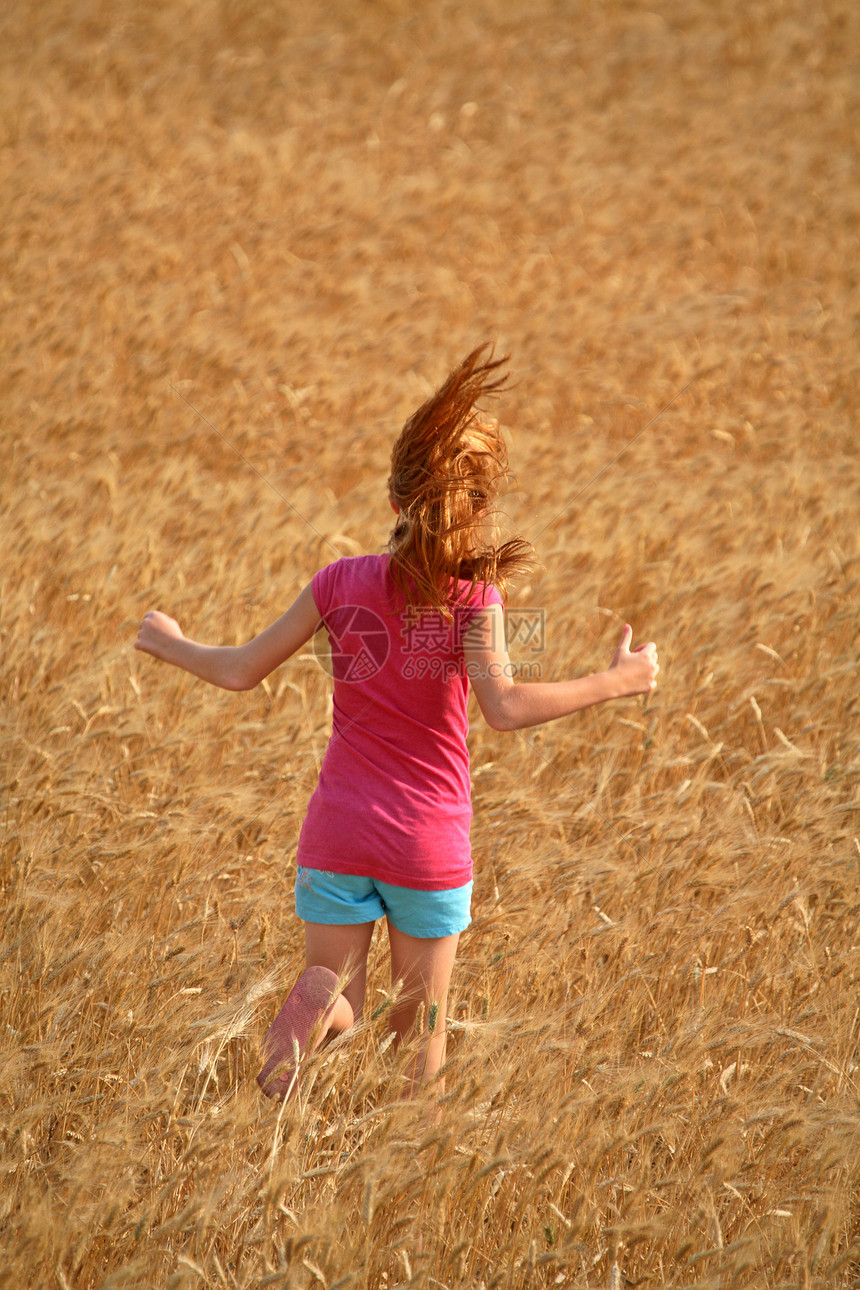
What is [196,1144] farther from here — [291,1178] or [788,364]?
[788,364]

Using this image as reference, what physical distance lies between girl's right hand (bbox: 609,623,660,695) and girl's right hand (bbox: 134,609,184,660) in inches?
35.2

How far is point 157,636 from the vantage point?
2113 millimetres

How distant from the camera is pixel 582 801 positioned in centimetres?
320

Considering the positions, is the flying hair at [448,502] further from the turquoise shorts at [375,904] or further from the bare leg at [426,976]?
the bare leg at [426,976]

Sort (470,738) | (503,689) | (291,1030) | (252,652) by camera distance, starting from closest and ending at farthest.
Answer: (291,1030)
(503,689)
(252,652)
(470,738)

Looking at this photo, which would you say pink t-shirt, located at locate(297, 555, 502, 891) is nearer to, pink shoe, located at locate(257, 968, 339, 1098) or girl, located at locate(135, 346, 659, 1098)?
girl, located at locate(135, 346, 659, 1098)

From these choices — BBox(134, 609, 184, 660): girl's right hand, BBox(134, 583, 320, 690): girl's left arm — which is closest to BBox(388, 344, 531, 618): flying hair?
BBox(134, 583, 320, 690): girl's left arm

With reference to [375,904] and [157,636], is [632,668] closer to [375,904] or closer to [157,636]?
[375,904]

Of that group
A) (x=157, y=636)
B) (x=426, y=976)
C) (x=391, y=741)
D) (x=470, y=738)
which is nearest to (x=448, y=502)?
(x=391, y=741)

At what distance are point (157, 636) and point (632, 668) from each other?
0.97 meters

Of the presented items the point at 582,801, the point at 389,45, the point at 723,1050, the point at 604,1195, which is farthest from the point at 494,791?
the point at 389,45

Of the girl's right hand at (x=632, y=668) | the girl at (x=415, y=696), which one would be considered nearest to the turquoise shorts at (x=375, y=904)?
the girl at (x=415, y=696)

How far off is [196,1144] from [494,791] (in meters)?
1.65

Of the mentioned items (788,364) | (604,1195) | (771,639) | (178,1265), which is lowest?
(604,1195)
